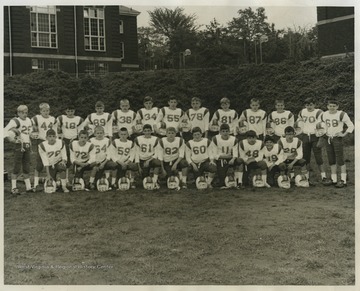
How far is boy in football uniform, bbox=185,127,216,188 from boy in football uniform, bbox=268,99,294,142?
1.61ft

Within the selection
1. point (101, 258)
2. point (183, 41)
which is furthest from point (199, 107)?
point (101, 258)

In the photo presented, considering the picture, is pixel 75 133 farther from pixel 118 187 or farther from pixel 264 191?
pixel 264 191

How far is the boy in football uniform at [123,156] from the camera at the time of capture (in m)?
→ 3.38

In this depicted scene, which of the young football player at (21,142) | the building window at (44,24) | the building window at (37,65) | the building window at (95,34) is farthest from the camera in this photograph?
the building window at (95,34)

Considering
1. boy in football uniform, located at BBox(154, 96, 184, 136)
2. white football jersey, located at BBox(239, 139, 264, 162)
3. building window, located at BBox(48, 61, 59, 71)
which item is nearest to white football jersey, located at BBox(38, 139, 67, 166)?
boy in football uniform, located at BBox(154, 96, 184, 136)

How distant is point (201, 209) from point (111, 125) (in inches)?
39.2

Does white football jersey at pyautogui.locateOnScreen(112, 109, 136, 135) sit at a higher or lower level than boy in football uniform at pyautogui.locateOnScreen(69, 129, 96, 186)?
higher

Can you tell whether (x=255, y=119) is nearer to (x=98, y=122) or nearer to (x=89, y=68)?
(x=98, y=122)

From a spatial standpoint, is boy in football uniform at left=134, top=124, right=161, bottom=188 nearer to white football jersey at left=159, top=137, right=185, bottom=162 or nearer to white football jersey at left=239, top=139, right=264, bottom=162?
white football jersey at left=159, top=137, right=185, bottom=162

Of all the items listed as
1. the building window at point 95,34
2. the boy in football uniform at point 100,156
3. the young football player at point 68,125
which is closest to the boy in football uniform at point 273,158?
the boy in football uniform at point 100,156

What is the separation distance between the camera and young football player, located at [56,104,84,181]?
343 centimetres

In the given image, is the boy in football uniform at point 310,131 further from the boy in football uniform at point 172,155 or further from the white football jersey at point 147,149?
the white football jersey at point 147,149

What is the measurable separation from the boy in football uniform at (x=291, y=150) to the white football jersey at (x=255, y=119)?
17 cm

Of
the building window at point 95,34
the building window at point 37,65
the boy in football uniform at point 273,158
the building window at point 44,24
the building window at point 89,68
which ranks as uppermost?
the building window at point 95,34
